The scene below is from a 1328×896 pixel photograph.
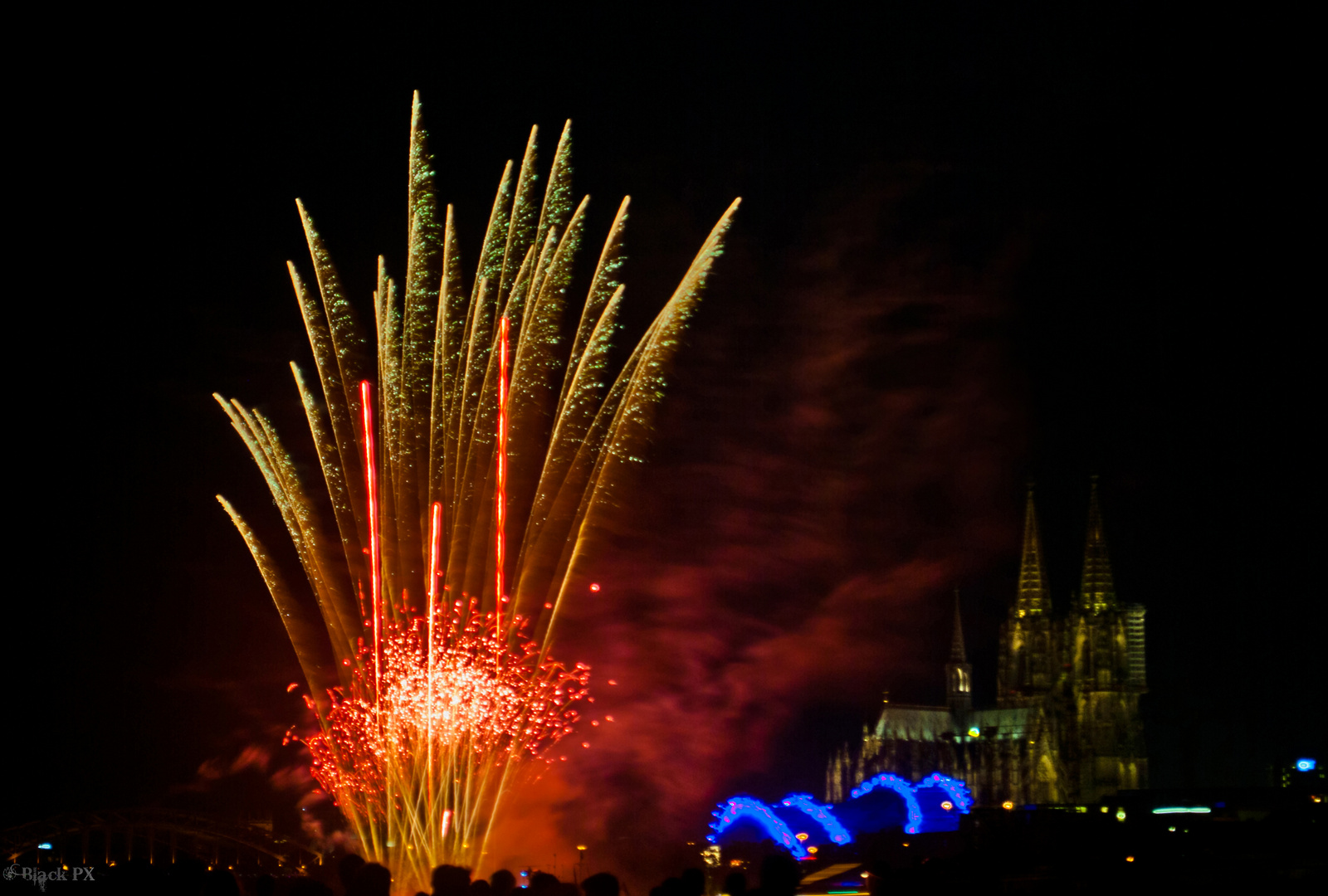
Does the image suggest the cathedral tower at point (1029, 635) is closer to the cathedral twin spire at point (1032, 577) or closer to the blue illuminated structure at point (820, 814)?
the cathedral twin spire at point (1032, 577)

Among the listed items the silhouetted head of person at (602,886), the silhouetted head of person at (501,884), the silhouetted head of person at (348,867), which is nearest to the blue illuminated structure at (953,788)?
the silhouetted head of person at (348,867)

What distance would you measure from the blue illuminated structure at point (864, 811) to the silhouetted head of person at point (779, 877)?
254ft

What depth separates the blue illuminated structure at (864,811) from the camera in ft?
292

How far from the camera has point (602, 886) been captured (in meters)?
9.78

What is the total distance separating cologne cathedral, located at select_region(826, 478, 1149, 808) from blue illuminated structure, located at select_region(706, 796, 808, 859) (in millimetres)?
18479

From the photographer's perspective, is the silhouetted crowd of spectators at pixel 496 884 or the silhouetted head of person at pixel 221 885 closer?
the silhouetted head of person at pixel 221 885

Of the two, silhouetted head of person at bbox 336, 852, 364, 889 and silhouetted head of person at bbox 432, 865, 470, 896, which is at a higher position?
silhouetted head of person at bbox 336, 852, 364, 889

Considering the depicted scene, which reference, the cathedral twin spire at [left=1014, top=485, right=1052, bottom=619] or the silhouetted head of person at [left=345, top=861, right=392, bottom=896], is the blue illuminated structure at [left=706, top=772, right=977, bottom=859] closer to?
the cathedral twin spire at [left=1014, top=485, right=1052, bottom=619]

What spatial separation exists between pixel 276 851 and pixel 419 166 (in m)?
44.7

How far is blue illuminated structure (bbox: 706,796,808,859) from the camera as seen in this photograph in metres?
87.3

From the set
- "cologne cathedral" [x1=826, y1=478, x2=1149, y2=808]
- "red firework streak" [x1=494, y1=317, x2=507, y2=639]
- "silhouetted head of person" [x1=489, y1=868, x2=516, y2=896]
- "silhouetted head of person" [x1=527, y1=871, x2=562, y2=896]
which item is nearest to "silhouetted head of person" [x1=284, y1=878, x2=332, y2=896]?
"silhouetted head of person" [x1=489, y1=868, x2=516, y2=896]

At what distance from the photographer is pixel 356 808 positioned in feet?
96.2

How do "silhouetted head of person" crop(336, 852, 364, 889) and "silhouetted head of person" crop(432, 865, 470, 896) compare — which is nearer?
"silhouetted head of person" crop(432, 865, 470, 896)

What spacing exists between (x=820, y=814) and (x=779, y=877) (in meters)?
87.3
